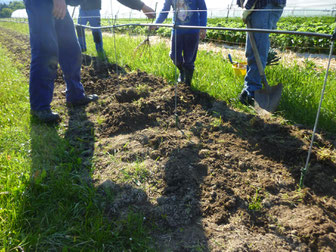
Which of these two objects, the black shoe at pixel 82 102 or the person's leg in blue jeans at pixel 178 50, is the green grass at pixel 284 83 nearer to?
the person's leg in blue jeans at pixel 178 50

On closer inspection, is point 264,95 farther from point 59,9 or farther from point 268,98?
point 59,9

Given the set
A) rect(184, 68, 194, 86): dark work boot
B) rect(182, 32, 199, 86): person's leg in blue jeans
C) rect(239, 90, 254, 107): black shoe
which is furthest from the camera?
rect(184, 68, 194, 86): dark work boot

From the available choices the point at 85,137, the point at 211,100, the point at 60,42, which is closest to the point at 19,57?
the point at 60,42

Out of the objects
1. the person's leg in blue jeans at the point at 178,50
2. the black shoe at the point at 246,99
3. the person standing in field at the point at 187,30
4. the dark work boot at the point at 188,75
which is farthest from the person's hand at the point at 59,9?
the black shoe at the point at 246,99

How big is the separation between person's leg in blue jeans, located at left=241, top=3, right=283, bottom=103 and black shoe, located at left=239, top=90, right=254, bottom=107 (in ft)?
0.04

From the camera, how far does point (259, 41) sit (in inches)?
94.5

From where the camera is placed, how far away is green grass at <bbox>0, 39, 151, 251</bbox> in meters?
1.19

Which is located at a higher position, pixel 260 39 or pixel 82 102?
pixel 260 39

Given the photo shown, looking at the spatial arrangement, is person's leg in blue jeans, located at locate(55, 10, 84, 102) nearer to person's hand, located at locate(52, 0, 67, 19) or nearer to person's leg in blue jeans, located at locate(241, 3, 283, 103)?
person's hand, located at locate(52, 0, 67, 19)

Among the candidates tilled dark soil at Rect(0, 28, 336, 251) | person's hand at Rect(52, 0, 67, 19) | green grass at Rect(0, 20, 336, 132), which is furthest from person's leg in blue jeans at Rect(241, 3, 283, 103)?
person's hand at Rect(52, 0, 67, 19)

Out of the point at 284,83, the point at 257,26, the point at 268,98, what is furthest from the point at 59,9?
the point at 284,83

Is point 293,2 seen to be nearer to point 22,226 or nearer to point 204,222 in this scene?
point 204,222

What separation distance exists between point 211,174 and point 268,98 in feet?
Answer: 4.16

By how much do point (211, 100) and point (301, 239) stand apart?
177cm
